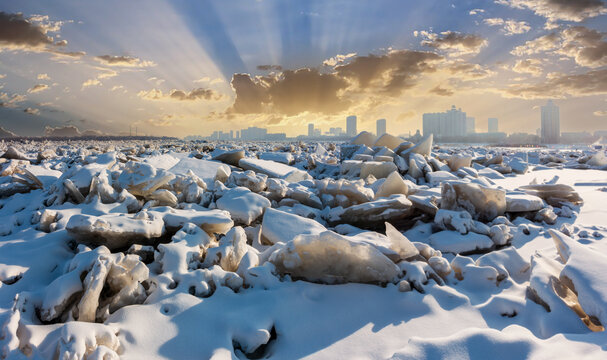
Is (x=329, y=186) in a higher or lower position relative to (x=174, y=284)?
higher

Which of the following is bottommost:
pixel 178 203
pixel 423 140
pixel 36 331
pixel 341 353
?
pixel 341 353

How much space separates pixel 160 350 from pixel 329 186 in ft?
9.05

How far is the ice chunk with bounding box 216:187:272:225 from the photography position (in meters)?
3.01

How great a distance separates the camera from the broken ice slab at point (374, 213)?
122 inches

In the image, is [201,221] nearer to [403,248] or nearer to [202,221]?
[202,221]

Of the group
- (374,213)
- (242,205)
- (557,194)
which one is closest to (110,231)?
(242,205)

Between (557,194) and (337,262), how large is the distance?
12.5 feet

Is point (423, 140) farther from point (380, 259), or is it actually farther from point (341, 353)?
point (341, 353)

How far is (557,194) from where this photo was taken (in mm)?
4082

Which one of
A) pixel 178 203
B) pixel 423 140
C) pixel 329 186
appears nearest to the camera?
pixel 178 203

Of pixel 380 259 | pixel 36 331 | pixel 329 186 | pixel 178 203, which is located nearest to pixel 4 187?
pixel 178 203

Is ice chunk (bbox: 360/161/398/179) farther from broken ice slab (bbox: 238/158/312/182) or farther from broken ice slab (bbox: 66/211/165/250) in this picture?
broken ice slab (bbox: 66/211/165/250)

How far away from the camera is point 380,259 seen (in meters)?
1.89

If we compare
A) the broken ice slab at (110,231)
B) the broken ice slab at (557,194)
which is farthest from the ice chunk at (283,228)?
the broken ice slab at (557,194)
